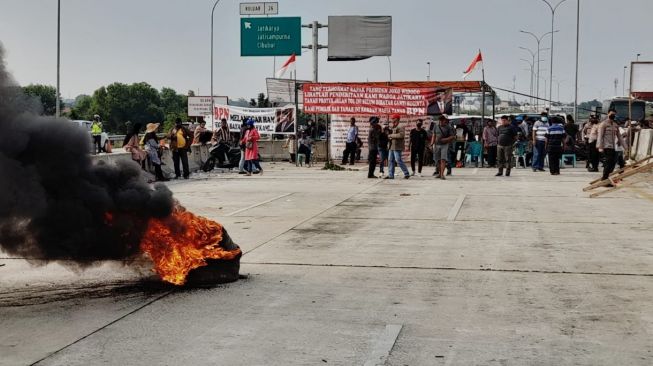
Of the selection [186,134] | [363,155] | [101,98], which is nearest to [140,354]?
[186,134]

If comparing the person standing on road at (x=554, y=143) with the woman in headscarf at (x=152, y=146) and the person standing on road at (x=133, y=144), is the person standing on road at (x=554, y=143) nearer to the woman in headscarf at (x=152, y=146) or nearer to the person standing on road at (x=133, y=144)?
the woman in headscarf at (x=152, y=146)

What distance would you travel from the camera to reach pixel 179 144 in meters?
22.0

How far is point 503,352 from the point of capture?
5488mm

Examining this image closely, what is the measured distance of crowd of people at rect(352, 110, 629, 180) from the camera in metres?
20.8

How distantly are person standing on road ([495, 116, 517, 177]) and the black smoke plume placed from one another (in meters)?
16.9

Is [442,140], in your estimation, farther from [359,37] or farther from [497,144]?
[359,37]

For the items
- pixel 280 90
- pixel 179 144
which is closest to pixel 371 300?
pixel 179 144

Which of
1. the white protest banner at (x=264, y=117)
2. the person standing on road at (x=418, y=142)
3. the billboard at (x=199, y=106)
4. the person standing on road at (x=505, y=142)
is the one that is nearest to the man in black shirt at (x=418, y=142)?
the person standing on road at (x=418, y=142)

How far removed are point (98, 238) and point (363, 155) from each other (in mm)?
24047

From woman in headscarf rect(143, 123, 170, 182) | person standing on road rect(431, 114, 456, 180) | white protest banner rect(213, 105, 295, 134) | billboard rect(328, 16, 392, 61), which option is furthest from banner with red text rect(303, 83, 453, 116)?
billboard rect(328, 16, 392, 61)

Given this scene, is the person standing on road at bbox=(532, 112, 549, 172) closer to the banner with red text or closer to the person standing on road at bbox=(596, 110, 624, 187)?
the banner with red text

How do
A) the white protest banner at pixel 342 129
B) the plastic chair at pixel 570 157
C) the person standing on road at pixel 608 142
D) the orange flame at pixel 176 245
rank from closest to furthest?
the orange flame at pixel 176 245, the person standing on road at pixel 608 142, the plastic chair at pixel 570 157, the white protest banner at pixel 342 129

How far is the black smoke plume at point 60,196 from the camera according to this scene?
663 cm

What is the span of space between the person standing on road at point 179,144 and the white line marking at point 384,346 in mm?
16417
